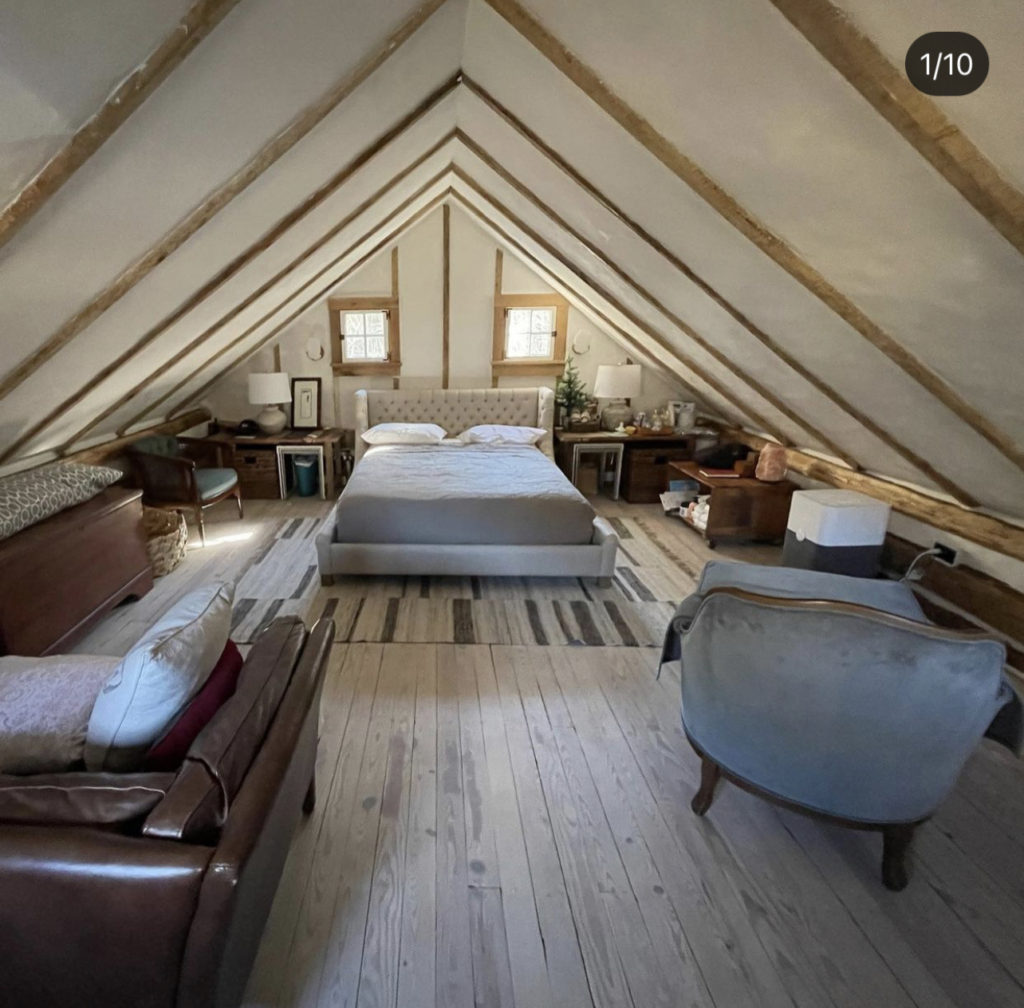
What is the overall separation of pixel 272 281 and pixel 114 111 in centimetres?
211

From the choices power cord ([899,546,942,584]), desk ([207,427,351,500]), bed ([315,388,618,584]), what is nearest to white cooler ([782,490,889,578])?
power cord ([899,546,942,584])

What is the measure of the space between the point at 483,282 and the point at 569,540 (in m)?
3.27

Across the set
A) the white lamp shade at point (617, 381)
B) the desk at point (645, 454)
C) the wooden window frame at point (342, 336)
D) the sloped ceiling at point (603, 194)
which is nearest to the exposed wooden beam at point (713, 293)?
the sloped ceiling at point (603, 194)

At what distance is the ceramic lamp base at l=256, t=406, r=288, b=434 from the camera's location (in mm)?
5352

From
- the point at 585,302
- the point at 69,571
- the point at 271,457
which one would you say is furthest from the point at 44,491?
the point at 585,302

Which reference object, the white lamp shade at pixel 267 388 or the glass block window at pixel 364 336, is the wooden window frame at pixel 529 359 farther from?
the white lamp shade at pixel 267 388

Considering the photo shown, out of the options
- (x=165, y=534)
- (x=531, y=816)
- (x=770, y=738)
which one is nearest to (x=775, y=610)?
(x=770, y=738)

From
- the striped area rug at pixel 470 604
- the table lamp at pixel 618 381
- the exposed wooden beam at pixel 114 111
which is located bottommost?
the striped area rug at pixel 470 604

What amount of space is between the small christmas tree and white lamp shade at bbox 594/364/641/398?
1.66 feet

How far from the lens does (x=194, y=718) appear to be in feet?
4.18

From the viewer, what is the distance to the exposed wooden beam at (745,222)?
192 centimetres

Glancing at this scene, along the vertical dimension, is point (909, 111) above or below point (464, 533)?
above

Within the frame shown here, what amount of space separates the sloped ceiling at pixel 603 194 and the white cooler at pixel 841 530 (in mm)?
323

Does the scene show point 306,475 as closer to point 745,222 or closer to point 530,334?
point 530,334
